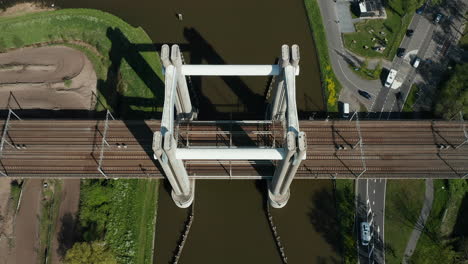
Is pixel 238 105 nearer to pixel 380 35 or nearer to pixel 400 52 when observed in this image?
pixel 380 35

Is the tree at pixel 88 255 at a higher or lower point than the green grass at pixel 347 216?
lower

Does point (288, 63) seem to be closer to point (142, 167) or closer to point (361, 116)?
point (361, 116)

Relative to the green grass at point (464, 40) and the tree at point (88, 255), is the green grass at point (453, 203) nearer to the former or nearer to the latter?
the green grass at point (464, 40)

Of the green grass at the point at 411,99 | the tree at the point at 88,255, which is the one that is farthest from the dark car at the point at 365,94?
the tree at the point at 88,255

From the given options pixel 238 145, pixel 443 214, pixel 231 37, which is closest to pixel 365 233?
pixel 443 214

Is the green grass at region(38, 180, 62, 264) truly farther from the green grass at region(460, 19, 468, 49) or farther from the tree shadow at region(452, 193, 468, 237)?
the green grass at region(460, 19, 468, 49)

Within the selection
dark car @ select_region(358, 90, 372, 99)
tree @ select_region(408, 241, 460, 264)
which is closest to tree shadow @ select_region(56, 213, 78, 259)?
tree @ select_region(408, 241, 460, 264)

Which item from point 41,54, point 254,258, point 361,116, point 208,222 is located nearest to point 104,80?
point 41,54
